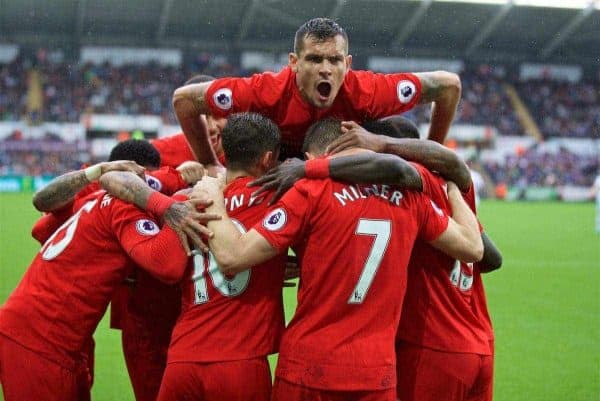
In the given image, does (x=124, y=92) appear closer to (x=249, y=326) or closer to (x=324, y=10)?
(x=324, y=10)

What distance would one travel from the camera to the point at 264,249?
11.0 ft

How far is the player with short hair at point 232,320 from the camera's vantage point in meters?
3.39

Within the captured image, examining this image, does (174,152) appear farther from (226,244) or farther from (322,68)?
(226,244)

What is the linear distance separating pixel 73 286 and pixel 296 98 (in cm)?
184

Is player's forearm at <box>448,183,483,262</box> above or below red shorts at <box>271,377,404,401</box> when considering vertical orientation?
above

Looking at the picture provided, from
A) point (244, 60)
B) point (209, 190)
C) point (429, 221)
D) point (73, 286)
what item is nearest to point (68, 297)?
point (73, 286)

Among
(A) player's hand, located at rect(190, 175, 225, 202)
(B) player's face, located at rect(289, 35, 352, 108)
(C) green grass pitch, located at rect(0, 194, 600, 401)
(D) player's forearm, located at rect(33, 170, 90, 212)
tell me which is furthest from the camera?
(C) green grass pitch, located at rect(0, 194, 600, 401)

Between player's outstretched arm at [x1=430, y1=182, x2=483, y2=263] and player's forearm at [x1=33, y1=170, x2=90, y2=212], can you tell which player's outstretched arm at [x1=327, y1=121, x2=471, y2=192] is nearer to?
player's outstretched arm at [x1=430, y1=182, x2=483, y2=263]

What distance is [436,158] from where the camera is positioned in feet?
12.5

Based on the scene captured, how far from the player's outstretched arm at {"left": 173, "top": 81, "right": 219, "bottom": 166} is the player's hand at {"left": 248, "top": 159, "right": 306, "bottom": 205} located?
1430mm

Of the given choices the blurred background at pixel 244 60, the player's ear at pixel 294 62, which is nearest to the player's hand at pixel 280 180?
Result: the player's ear at pixel 294 62

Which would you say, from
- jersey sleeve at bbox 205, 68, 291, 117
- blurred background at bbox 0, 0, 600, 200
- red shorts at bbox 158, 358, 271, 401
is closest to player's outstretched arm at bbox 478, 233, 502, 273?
red shorts at bbox 158, 358, 271, 401

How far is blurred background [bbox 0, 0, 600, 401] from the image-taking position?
37.2m

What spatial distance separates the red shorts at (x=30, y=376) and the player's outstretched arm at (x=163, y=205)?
910mm
